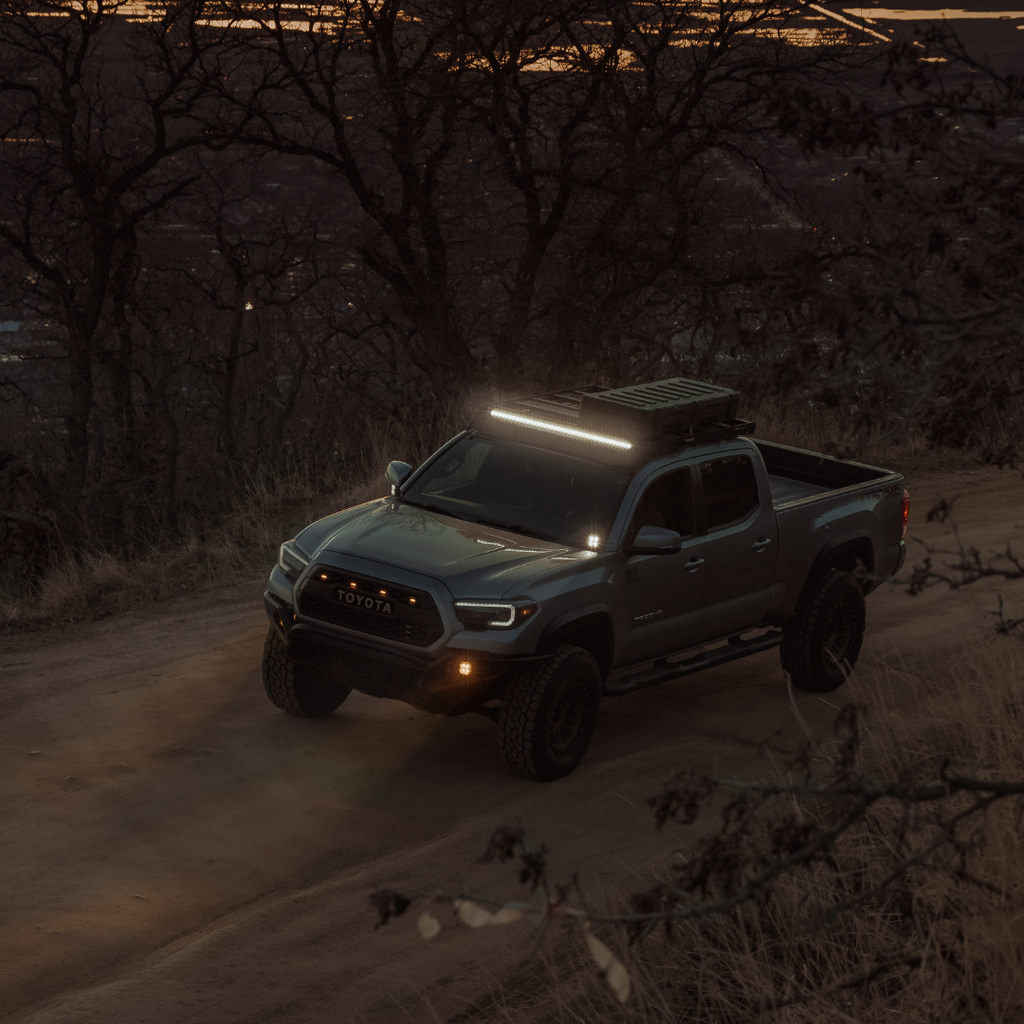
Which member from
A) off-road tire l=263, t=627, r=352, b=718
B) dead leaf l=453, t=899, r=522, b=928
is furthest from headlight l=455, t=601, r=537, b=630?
dead leaf l=453, t=899, r=522, b=928

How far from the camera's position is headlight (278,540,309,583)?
24.3ft

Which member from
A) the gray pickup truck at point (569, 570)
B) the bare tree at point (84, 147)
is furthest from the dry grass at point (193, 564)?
the bare tree at point (84, 147)

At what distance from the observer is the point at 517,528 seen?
7.61 meters

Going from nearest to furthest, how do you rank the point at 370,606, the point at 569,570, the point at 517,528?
the point at 370,606, the point at 569,570, the point at 517,528

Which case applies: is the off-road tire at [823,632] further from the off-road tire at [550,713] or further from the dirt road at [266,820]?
the off-road tire at [550,713]

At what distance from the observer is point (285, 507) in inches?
521

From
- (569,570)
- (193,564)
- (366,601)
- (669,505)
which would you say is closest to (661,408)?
(669,505)

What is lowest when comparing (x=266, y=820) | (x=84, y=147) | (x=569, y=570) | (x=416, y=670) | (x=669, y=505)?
(x=266, y=820)

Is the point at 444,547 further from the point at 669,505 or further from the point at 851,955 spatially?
the point at 851,955

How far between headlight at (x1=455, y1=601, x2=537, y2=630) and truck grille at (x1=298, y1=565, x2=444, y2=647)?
139 mm

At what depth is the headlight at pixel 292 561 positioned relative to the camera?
7411 mm

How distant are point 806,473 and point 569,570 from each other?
311 cm

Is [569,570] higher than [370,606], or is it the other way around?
[569,570]

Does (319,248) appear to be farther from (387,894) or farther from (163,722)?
(387,894)
